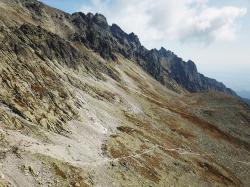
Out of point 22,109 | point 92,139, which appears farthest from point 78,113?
point 22,109

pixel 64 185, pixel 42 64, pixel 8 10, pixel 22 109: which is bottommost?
pixel 64 185

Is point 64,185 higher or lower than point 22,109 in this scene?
lower

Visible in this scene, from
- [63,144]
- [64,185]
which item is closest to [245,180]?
[63,144]

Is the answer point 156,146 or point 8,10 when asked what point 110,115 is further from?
point 8,10

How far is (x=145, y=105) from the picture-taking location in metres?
109

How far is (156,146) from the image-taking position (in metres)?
74.0

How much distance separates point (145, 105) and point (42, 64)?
120 ft

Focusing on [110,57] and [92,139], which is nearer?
[92,139]

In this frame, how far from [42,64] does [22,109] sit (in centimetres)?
2794

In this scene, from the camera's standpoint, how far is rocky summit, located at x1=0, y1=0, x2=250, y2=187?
154 ft

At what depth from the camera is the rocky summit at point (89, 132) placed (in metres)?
46.8

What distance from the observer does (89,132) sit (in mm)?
64062

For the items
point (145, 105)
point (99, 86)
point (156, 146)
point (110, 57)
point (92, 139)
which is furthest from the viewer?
point (110, 57)

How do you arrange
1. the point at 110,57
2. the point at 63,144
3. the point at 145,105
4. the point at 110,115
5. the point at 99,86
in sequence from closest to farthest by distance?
the point at 63,144 < the point at 110,115 < the point at 99,86 < the point at 145,105 < the point at 110,57
